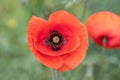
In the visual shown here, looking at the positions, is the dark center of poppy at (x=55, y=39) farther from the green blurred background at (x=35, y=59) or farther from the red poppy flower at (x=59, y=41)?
the green blurred background at (x=35, y=59)

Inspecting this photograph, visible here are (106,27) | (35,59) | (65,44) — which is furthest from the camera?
(35,59)

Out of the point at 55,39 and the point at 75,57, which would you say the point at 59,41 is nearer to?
the point at 55,39

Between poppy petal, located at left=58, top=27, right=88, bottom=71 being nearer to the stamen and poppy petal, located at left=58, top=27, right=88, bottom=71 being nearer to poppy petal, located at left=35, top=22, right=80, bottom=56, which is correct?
poppy petal, located at left=35, top=22, right=80, bottom=56

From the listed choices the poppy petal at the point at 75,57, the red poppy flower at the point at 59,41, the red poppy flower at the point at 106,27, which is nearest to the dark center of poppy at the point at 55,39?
the red poppy flower at the point at 59,41

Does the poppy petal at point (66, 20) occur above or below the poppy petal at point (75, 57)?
above

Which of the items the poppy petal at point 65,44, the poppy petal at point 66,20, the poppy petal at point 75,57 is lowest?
the poppy petal at point 75,57

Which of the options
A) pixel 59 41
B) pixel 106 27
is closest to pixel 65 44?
pixel 59 41

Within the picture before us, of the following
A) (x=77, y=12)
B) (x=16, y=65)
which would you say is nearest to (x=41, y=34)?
(x=16, y=65)
